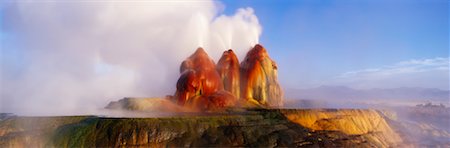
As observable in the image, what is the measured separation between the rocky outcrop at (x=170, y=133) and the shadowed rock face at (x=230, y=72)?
543 inches

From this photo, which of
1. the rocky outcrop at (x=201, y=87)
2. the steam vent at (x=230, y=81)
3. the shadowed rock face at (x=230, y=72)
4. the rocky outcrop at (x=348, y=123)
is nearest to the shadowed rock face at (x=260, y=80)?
the steam vent at (x=230, y=81)

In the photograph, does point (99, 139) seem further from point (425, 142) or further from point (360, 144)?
point (425, 142)

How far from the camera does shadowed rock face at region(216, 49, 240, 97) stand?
40.0m

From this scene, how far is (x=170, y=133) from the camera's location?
23000 millimetres

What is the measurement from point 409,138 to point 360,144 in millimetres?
8007

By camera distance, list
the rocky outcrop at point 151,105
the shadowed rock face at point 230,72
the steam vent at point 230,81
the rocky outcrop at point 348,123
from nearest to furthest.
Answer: the rocky outcrop at point 348,123 → the rocky outcrop at point 151,105 → the steam vent at point 230,81 → the shadowed rock face at point 230,72

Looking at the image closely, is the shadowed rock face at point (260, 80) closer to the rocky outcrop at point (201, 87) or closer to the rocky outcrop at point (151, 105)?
the rocky outcrop at point (201, 87)

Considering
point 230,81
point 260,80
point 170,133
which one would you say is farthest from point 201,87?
point 170,133

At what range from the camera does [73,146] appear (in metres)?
22.9

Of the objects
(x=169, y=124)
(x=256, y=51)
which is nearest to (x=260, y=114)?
(x=169, y=124)

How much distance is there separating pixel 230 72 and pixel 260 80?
11.0 feet

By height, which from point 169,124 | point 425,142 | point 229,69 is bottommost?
point 425,142

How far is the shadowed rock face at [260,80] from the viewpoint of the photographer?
40.2 metres

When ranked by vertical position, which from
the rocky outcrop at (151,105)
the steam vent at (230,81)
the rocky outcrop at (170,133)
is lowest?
the rocky outcrop at (170,133)
